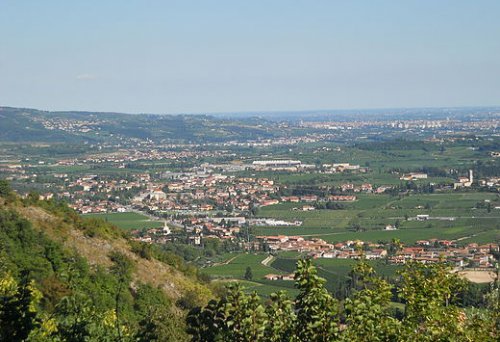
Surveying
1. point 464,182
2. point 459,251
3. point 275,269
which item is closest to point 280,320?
point 275,269

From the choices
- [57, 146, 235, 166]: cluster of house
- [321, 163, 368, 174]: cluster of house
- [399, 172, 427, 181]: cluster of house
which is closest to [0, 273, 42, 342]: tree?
[399, 172, 427, 181]: cluster of house

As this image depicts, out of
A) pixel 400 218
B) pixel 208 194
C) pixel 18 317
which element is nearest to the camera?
pixel 18 317

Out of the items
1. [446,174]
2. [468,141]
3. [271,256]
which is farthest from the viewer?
[468,141]

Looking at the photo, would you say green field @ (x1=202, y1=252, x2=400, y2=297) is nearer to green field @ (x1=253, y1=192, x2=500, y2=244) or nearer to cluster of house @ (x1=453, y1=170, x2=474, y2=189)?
green field @ (x1=253, y1=192, x2=500, y2=244)

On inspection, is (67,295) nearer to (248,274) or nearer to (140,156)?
(248,274)

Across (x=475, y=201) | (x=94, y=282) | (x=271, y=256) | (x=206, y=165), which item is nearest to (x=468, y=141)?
(x=206, y=165)

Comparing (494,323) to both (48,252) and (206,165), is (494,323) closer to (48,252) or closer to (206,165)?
(48,252)
